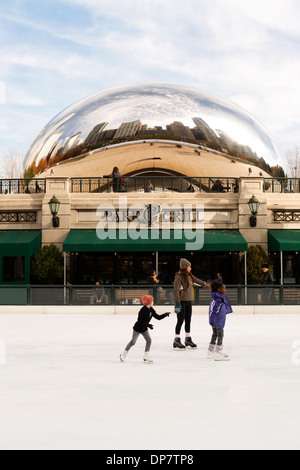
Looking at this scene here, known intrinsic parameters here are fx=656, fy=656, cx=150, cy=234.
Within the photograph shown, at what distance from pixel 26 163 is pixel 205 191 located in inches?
459

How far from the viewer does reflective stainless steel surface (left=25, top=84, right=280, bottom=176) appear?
32344mm

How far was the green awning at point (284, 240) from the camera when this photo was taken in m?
26.0

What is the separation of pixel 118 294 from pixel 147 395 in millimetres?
14456

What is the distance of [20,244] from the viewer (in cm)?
2623

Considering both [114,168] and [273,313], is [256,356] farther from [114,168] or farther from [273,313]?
[114,168]

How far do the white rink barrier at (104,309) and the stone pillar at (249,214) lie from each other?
5641mm

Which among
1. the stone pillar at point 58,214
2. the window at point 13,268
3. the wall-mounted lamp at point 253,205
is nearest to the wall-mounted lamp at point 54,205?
the stone pillar at point 58,214

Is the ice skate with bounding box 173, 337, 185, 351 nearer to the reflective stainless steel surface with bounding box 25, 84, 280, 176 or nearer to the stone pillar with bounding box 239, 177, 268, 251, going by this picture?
the stone pillar with bounding box 239, 177, 268, 251

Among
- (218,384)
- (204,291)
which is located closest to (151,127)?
(204,291)

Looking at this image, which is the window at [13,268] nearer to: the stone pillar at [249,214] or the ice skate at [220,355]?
the stone pillar at [249,214]

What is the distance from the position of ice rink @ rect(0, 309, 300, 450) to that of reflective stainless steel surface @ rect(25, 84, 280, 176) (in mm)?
19339

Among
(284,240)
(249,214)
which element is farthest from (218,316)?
(249,214)

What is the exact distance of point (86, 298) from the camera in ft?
72.4

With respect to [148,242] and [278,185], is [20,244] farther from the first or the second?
[278,185]
